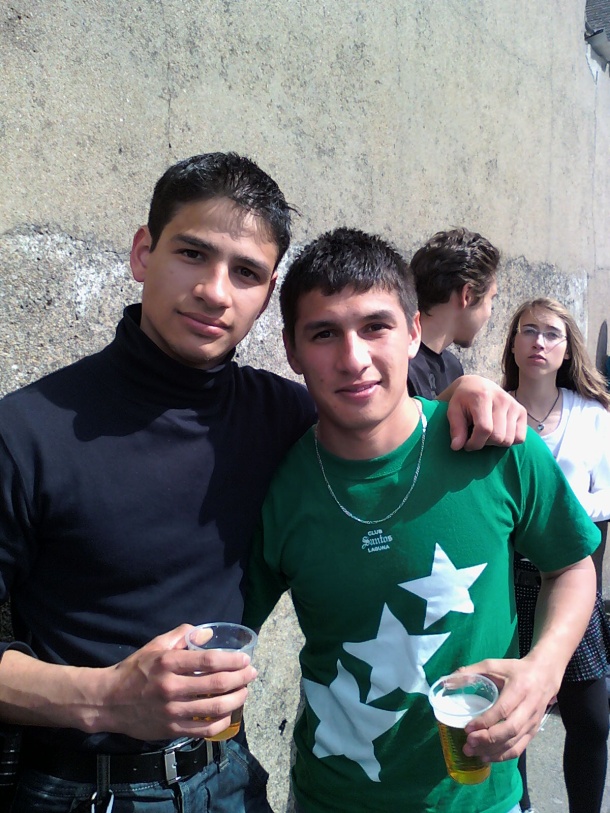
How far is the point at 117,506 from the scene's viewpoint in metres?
1.40

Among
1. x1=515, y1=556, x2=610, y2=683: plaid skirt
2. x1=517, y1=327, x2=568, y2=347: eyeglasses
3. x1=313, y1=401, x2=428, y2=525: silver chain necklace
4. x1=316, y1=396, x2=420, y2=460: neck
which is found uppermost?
x1=517, y1=327, x2=568, y2=347: eyeglasses

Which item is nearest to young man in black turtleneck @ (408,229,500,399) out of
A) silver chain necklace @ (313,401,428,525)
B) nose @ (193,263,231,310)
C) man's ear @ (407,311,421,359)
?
man's ear @ (407,311,421,359)

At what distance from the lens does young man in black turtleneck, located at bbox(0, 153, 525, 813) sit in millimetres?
1267

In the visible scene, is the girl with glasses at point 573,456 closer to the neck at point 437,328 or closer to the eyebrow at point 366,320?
the neck at point 437,328

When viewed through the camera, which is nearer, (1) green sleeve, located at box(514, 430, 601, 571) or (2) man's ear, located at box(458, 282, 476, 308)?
(1) green sleeve, located at box(514, 430, 601, 571)

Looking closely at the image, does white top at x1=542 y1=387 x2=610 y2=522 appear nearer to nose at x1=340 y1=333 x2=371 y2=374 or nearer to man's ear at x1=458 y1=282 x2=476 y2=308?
man's ear at x1=458 y1=282 x2=476 y2=308

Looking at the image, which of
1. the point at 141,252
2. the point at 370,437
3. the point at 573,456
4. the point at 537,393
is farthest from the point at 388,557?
the point at 537,393

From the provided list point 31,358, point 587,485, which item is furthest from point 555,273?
point 31,358

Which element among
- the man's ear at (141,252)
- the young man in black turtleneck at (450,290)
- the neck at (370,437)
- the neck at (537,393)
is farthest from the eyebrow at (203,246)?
the neck at (537,393)

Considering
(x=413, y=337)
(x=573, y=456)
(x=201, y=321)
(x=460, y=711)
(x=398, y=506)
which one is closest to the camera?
(x=460, y=711)

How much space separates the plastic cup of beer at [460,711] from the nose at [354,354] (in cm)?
67

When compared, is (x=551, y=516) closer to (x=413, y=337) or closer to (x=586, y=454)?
(x=413, y=337)

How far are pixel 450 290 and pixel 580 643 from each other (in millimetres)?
1595

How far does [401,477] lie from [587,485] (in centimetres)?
193
